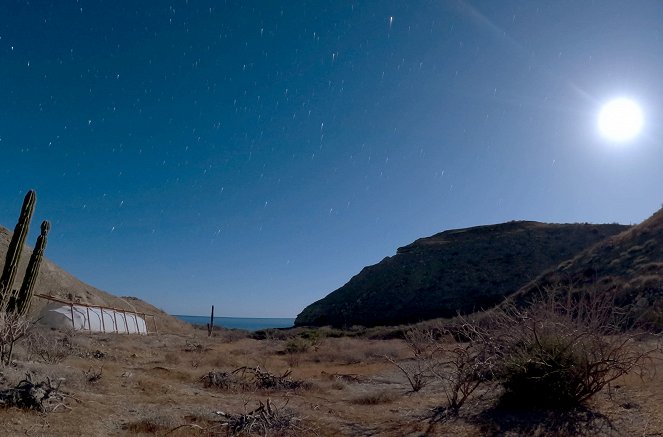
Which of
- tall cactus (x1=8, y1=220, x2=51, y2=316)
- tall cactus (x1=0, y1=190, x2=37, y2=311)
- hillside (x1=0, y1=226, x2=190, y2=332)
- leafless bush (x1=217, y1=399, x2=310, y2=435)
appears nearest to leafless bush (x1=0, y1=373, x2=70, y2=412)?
leafless bush (x1=217, y1=399, x2=310, y2=435)

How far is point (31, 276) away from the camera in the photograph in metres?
22.5

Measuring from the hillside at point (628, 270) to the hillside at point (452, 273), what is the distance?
12993 mm

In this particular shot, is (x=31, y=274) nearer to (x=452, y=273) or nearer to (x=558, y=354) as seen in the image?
(x=558, y=354)

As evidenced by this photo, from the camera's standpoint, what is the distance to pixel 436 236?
2995 inches

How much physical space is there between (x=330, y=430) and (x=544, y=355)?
15.3 feet

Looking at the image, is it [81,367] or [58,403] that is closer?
[58,403]

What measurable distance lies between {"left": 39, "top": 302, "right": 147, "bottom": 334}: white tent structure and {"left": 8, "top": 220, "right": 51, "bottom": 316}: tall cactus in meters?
6.83

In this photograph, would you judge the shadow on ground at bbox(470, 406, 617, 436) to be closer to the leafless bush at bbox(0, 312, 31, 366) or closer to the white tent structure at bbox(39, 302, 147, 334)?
the leafless bush at bbox(0, 312, 31, 366)

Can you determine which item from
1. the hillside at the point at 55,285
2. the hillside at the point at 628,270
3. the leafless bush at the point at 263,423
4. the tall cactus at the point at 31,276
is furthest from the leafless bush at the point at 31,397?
the hillside at the point at 55,285

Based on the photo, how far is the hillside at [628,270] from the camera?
77.5 ft

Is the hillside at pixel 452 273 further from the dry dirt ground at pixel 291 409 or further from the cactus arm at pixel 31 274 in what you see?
the dry dirt ground at pixel 291 409

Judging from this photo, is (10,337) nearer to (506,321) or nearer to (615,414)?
(506,321)

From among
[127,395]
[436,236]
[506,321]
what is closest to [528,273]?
[436,236]

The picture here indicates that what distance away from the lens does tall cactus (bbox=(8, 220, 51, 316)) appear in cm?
2144
